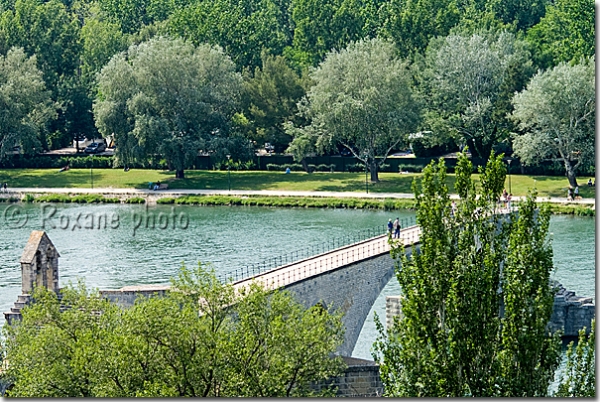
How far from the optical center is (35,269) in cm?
3912

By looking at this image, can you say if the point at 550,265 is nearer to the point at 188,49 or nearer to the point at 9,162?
the point at 188,49

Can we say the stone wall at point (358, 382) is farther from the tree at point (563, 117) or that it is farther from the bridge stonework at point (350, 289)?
the tree at point (563, 117)

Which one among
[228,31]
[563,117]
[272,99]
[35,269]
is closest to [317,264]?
[35,269]

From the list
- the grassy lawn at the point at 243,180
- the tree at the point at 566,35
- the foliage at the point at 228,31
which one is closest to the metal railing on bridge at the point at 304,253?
the grassy lawn at the point at 243,180

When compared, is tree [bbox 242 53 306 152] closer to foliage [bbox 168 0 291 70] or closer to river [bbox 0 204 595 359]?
foliage [bbox 168 0 291 70]

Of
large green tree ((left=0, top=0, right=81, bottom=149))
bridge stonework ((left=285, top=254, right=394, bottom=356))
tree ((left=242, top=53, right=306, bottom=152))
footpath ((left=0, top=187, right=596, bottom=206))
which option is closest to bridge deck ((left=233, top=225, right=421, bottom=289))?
bridge stonework ((left=285, top=254, right=394, bottom=356))

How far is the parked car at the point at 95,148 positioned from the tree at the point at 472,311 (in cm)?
7266

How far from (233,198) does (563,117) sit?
2037cm

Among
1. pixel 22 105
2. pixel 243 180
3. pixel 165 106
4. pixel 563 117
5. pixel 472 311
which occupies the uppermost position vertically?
pixel 22 105

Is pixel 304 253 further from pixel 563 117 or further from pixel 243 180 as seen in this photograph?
pixel 243 180

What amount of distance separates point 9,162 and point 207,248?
1370 inches

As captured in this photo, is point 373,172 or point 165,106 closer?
point 373,172

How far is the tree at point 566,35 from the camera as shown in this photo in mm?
92500

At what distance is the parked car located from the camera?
10031 cm
